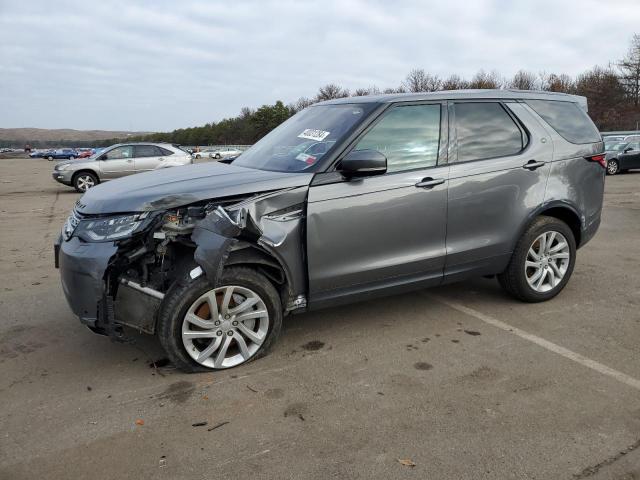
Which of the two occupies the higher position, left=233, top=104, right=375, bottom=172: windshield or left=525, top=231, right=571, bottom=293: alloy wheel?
left=233, top=104, right=375, bottom=172: windshield

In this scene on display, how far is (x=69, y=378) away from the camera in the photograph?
11.6ft

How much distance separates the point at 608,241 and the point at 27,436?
7396mm

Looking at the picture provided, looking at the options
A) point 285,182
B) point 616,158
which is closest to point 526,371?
point 285,182

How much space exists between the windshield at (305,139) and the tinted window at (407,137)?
0.17 meters

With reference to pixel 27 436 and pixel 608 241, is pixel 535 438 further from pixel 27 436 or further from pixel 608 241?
pixel 608 241

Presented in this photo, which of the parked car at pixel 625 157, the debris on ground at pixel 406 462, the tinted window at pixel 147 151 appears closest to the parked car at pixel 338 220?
the debris on ground at pixel 406 462

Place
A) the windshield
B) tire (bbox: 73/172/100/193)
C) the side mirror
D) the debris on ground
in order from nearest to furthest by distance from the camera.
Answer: the debris on ground
the side mirror
the windshield
tire (bbox: 73/172/100/193)

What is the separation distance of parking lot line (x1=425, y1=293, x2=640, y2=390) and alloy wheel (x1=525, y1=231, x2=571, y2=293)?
1.88 feet

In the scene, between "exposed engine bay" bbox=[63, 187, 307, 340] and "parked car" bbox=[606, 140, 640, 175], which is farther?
"parked car" bbox=[606, 140, 640, 175]

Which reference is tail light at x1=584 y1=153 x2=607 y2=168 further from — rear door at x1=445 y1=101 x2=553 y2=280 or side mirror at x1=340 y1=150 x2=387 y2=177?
side mirror at x1=340 y1=150 x2=387 y2=177

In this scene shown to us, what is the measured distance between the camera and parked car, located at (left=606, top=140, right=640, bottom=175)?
2009 cm

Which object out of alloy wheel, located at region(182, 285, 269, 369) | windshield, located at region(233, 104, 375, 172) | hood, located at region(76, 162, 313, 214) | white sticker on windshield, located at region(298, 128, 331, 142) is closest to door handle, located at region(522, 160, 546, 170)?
windshield, located at region(233, 104, 375, 172)

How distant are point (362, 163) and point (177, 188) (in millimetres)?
1259

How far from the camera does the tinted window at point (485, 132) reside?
14.2ft
